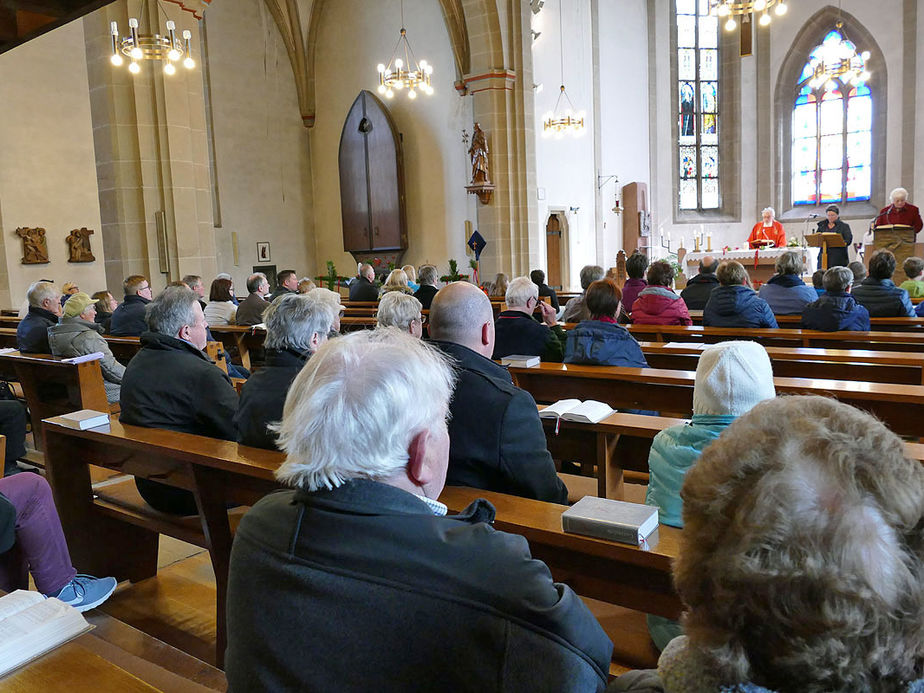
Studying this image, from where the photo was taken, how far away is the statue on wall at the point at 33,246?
12.0 m

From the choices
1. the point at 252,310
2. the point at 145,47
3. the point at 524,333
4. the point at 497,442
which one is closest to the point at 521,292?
the point at 524,333

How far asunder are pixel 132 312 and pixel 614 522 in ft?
20.4

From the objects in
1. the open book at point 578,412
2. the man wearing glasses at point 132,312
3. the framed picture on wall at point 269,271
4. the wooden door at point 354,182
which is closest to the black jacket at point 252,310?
the man wearing glasses at point 132,312

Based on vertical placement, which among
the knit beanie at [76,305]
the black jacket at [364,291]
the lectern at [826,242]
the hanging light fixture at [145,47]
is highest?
the hanging light fixture at [145,47]

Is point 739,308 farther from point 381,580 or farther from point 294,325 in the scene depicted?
point 381,580

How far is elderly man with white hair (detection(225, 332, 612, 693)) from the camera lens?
3.65 feet

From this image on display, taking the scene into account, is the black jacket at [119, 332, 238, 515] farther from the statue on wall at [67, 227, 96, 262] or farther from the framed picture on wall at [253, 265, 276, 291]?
the framed picture on wall at [253, 265, 276, 291]

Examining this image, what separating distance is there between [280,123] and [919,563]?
1590 cm

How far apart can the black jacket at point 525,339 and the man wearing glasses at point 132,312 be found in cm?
388

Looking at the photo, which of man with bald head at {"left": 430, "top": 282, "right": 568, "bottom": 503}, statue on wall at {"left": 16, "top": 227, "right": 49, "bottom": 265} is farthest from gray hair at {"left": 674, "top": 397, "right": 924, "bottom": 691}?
statue on wall at {"left": 16, "top": 227, "right": 49, "bottom": 265}

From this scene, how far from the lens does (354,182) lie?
1477 cm

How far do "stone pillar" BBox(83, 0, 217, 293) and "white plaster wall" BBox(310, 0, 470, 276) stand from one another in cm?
517

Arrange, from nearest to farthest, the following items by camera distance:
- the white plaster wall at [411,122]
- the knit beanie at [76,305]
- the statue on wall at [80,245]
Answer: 1. the knit beanie at [76,305]
2. the statue on wall at [80,245]
3. the white plaster wall at [411,122]

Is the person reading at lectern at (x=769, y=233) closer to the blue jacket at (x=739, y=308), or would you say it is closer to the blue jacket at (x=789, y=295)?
the blue jacket at (x=789, y=295)
